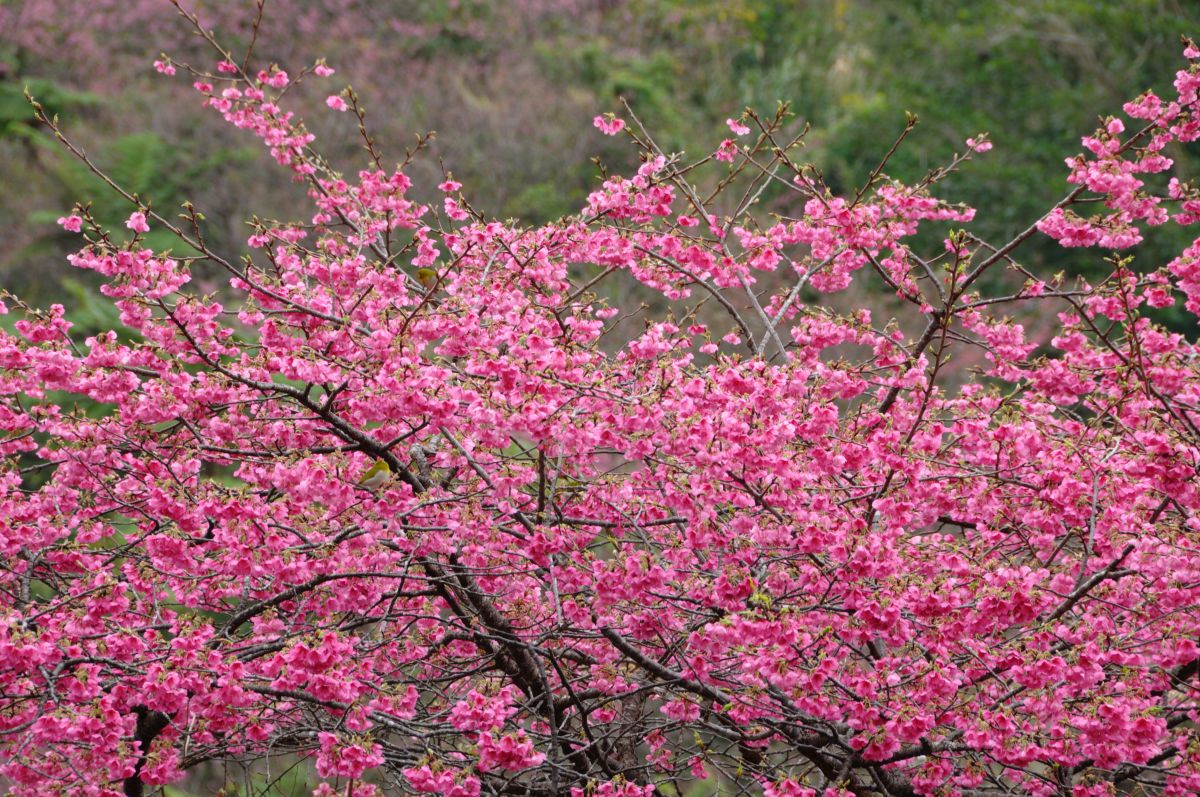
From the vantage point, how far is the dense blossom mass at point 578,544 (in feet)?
10.9

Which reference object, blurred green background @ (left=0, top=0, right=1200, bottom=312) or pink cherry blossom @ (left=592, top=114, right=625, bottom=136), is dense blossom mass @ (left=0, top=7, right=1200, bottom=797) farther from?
blurred green background @ (left=0, top=0, right=1200, bottom=312)

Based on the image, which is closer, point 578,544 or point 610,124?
point 578,544

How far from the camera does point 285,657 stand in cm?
312

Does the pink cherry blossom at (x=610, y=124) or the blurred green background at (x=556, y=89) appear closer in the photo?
the pink cherry blossom at (x=610, y=124)

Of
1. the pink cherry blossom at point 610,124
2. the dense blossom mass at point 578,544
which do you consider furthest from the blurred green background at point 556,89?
the dense blossom mass at point 578,544

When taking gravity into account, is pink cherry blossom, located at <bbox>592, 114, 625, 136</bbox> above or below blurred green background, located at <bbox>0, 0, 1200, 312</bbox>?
below

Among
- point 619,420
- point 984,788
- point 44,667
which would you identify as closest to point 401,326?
point 619,420

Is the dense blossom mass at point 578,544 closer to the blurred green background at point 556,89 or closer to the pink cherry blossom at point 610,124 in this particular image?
the pink cherry blossom at point 610,124

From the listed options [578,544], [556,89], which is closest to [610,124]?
[578,544]

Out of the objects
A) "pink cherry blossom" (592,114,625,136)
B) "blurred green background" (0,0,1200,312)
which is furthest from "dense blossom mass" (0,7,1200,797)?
"blurred green background" (0,0,1200,312)

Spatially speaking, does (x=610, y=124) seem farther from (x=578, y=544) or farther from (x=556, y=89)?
(x=556, y=89)

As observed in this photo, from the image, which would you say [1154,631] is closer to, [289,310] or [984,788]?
[984,788]

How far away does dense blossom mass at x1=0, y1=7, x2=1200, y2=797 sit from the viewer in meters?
3.31

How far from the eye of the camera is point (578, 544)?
3.60 m
